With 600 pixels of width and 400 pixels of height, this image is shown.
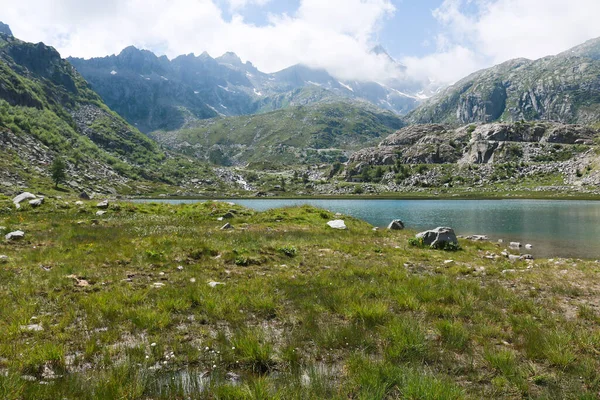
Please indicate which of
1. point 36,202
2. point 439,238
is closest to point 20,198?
point 36,202

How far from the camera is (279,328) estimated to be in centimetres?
878

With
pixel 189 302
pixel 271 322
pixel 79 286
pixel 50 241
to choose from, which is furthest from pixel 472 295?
pixel 50 241

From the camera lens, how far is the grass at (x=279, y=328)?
604 centimetres

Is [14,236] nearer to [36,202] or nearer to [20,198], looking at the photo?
[36,202]

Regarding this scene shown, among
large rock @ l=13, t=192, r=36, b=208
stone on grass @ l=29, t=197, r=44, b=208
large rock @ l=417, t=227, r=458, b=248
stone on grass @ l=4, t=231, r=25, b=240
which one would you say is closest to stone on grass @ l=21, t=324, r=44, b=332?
stone on grass @ l=4, t=231, r=25, b=240

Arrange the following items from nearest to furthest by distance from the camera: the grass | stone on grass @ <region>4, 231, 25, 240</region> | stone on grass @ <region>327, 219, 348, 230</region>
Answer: the grass < stone on grass @ <region>4, 231, 25, 240</region> < stone on grass @ <region>327, 219, 348, 230</region>

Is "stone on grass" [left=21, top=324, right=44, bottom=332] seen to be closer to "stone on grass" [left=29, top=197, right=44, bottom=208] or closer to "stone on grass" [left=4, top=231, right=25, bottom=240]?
"stone on grass" [left=4, top=231, right=25, bottom=240]

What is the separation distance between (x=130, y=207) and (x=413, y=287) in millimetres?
34226

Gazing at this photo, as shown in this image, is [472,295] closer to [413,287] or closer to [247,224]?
[413,287]

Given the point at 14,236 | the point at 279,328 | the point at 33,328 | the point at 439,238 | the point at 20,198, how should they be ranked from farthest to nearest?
the point at 20,198 < the point at 439,238 < the point at 14,236 < the point at 279,328 < the point at 33,328

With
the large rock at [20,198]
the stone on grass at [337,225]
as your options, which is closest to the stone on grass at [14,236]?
the large rock at [20,198]

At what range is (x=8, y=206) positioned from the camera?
31.2m

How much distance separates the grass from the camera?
6035 mm

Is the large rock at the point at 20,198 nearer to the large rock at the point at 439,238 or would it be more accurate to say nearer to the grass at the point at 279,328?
the grass at the point at 279,328
